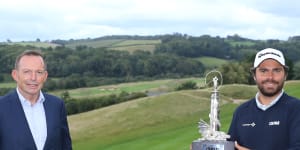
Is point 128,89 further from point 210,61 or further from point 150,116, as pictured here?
point 150,116

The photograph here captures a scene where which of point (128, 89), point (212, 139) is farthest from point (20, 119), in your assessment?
point (128, 89)

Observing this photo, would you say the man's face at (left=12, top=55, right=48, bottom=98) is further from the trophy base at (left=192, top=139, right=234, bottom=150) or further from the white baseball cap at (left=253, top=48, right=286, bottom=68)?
the white baseball cap at (left=253, top=48, right=286, bottom=68)

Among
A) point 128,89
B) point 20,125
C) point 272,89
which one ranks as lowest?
point 128,89

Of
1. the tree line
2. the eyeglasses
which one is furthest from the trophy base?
the tree line

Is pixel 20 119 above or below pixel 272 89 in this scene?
below

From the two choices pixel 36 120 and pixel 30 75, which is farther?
pixel 36 120

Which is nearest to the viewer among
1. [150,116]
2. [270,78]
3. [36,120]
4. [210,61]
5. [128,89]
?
[270,78]
